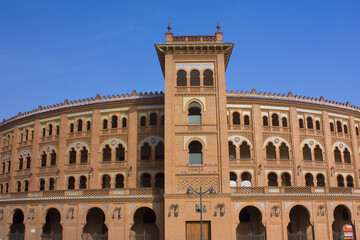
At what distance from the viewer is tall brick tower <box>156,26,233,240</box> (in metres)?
30.3

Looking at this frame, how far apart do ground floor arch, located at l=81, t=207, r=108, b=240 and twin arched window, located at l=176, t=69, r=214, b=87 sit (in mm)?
14613

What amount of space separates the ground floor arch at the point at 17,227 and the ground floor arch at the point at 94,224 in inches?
247

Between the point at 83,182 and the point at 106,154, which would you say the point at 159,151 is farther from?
the point at 83,182

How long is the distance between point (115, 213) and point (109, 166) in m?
6.48

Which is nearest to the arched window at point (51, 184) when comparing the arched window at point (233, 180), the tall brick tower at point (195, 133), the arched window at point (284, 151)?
the tall brick tower at point (195, 133)

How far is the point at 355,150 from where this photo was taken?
139 ft

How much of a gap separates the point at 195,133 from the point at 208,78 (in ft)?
17.1

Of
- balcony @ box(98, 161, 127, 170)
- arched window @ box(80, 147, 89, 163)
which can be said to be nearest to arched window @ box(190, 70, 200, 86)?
balcony @ box(98, 161, 127, 170)

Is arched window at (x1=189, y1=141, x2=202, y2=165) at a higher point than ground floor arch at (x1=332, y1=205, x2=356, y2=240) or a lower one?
higher

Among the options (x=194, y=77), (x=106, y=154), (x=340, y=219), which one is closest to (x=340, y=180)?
(x=340, y=219)

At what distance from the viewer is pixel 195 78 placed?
3450 cm

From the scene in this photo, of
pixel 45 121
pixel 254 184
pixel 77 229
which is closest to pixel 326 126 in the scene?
pixel 254 184

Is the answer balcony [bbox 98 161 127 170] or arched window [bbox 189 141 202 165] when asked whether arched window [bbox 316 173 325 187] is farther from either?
balcony [bbox 98 161 127 170]

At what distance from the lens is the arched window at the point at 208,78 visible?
3409cm
